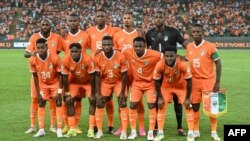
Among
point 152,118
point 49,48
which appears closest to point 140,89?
point 152,118

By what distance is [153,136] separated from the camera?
9133mm

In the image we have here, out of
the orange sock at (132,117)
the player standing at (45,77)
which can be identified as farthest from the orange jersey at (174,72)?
the player standing at (45,77)

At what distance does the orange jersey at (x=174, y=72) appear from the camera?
885 centimetres

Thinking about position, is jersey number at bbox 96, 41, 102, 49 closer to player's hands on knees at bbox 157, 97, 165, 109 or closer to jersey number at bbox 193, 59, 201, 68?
player's hands on knees at bbox 157, 97, 165, 109

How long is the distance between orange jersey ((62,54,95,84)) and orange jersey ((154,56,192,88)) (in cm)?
131

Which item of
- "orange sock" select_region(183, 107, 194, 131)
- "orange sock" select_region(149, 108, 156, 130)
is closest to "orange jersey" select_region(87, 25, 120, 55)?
"orange sock" select_region(149, 108, 156, 130)

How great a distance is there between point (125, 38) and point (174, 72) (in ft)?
4.74

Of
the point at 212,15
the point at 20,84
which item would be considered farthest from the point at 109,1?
the point at 20,84

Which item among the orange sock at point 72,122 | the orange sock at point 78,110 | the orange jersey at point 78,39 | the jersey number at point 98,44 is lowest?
the orange sock at point 72,122

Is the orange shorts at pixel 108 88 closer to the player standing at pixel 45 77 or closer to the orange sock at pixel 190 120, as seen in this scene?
the player standing at pixel 45 77

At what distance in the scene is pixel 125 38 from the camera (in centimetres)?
984

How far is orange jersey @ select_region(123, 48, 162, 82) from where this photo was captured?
30.2ft

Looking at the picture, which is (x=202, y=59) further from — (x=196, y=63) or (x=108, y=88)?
(x=108, y=88)

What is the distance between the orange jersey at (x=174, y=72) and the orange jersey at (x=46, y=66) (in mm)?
2002
